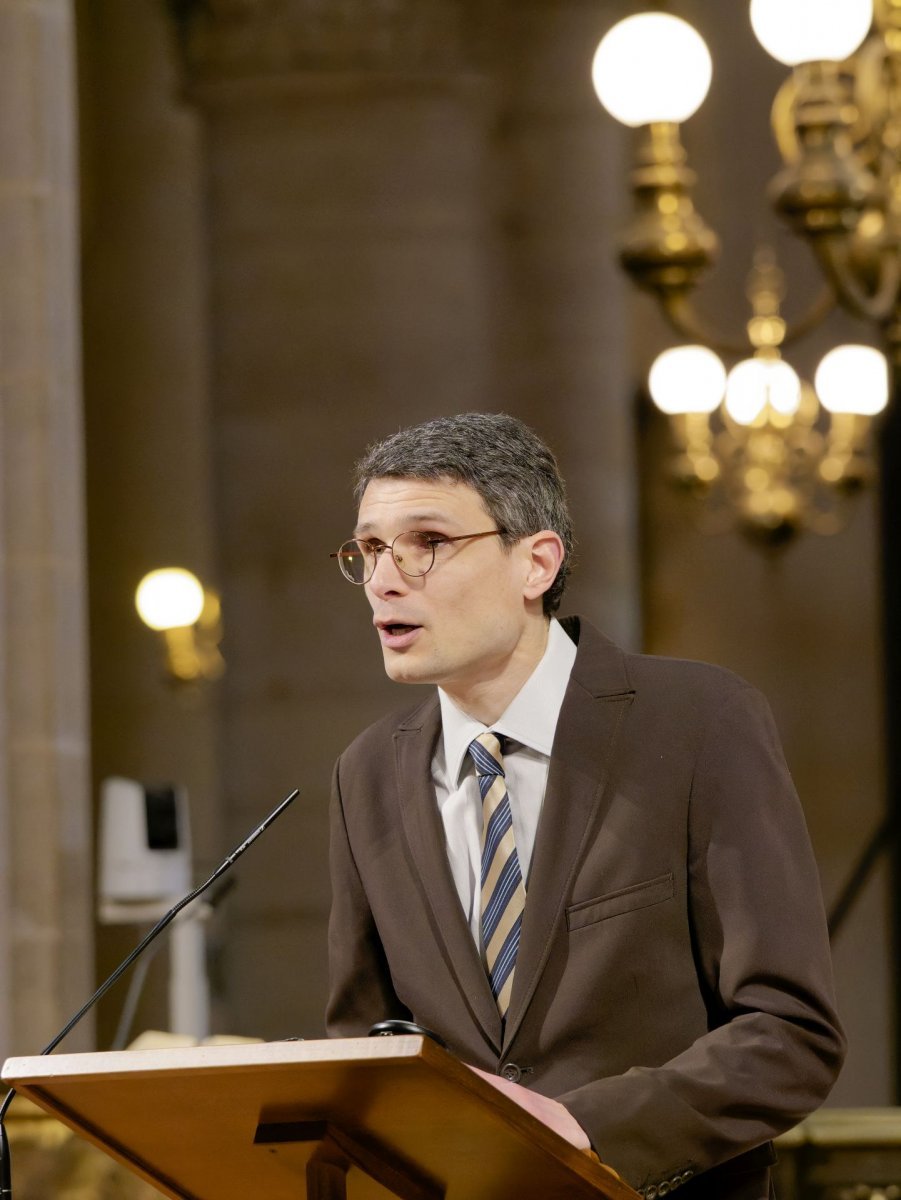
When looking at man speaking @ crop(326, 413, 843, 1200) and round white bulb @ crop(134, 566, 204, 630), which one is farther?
round white bulb @ crop(134, 566, 204, 630)

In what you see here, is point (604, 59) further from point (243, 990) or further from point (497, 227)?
point (243, 990)

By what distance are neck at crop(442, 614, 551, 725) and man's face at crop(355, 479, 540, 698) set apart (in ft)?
0.15

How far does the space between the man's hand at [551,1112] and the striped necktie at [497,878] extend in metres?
0.30

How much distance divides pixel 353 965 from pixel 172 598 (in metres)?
8.75

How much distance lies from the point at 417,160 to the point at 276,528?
6.98ft

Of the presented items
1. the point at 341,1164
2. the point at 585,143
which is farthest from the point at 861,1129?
the point at 585,143

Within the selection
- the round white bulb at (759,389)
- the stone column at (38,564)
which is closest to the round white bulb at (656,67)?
the stone column at (38,564)

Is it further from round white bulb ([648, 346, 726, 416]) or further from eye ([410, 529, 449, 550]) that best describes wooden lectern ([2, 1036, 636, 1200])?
round white bulb ([648, 346, 726, 416])

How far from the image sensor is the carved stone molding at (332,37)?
1113cm

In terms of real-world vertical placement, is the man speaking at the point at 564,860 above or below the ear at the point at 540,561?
below

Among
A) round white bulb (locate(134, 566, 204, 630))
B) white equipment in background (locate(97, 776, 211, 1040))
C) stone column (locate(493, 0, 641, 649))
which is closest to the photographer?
white equipment in background (locate(97, 776, 211, 1040))

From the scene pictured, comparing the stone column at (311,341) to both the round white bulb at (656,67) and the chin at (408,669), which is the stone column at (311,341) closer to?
the round white bulb at (656,67)

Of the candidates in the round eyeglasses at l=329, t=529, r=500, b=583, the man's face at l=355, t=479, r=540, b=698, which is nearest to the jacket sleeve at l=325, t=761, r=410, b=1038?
the man's face at l=355, t=479, r=540, b=698

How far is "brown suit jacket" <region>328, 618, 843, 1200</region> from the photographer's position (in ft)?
7.80
